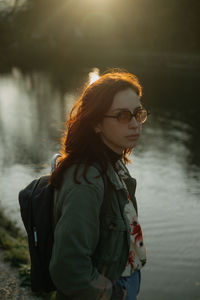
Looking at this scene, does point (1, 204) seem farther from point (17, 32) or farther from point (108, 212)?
point (17, 32)

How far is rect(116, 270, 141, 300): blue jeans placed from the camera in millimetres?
1759

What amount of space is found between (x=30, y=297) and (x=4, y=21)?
65306 millimetres

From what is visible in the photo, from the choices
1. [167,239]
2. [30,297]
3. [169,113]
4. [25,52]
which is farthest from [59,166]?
[25,52]

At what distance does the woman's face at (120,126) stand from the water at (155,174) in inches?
35.8

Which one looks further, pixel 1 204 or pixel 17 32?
pixel 17 32

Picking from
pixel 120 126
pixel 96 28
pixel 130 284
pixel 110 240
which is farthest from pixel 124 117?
pixel 96 28

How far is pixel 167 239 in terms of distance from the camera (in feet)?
22.0

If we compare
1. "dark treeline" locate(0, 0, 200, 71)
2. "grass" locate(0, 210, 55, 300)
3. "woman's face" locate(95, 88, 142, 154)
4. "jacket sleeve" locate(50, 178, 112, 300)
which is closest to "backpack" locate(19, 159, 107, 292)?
"jacket sleeve" locate(50, 178, 112, 300)

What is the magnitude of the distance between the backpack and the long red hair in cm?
11

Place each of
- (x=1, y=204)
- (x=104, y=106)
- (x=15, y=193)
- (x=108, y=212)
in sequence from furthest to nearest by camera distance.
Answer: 1. (x=15, y=193)
2. (x=1, y=204)
3. (x=104, y=106)
4. (x=108, y=212)

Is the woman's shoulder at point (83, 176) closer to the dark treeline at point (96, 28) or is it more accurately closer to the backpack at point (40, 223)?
the backpack at point (40, 223)

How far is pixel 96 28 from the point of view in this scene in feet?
217

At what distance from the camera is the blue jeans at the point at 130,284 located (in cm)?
176

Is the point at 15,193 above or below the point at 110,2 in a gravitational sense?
below
